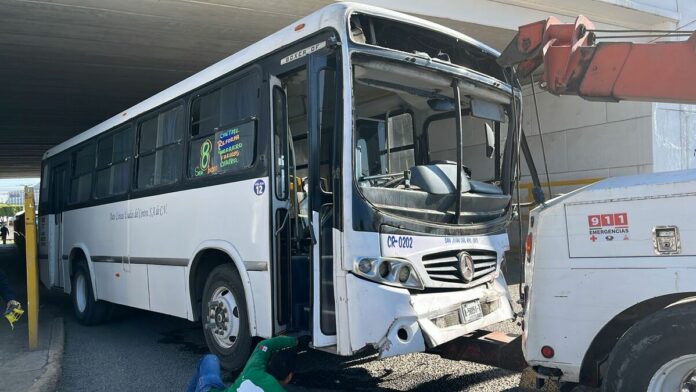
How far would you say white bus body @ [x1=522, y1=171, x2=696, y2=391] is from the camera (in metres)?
3.11

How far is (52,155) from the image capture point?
36.6 ft

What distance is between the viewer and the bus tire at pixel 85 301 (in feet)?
28.6

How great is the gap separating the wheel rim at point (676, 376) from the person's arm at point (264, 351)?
226 cm

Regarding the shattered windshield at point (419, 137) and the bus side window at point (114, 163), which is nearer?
the shattered windshield at point (419, 137)

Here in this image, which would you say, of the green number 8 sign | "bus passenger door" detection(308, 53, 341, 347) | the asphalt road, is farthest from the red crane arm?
the green number 8 sign

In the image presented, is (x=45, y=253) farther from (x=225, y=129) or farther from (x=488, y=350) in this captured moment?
(x=488, y=350)

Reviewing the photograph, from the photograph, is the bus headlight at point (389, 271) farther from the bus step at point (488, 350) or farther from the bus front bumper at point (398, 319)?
the bus step at point (488, 350)

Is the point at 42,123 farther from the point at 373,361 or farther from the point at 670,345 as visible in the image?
the point at 670,345

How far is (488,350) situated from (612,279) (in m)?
1.33

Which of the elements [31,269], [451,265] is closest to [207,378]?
[451,265]

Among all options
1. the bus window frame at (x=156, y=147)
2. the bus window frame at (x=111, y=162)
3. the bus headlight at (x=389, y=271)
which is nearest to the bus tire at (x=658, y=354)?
the bus headlight at (x=389, y=271)

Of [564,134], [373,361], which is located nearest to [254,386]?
[373,361]

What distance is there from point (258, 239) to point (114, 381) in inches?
88.9

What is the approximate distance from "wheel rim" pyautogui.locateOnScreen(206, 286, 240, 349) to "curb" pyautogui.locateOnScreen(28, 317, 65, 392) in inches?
62.2
